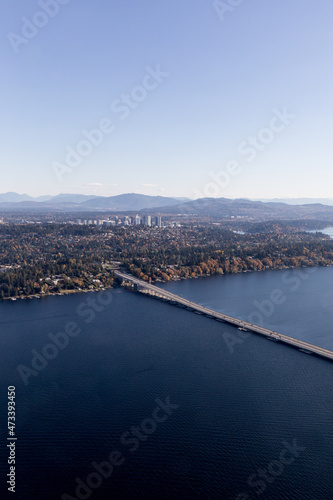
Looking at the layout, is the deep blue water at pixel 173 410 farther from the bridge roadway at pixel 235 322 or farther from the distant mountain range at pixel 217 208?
the distant mountain range at pixel 217 208

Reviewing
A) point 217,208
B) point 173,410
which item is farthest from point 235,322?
point 217,208

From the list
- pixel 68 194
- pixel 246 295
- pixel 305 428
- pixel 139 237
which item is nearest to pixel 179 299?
pixel 246 295

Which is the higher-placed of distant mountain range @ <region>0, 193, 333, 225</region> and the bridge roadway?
distant mountain range @ <region>0, 193, 333, 225</region>

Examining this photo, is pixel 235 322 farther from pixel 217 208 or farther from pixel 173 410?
pixel 217 208

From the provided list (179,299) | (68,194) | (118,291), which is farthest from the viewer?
(68,194)

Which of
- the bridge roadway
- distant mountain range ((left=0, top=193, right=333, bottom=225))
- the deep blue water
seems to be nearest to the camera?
the deep blue water

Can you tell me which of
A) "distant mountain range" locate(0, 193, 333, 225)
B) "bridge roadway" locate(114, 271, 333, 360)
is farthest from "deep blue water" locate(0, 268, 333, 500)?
A: "distant mountain range" locate(0, 193, 333, 225)

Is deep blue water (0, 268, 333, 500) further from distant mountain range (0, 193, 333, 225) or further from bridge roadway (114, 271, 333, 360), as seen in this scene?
distant mountain range (0, 193, 333, 225)

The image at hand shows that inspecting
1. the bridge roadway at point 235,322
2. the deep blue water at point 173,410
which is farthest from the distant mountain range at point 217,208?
the deep blue water at point 173,410

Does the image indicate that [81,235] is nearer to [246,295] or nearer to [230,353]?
[246,295]
